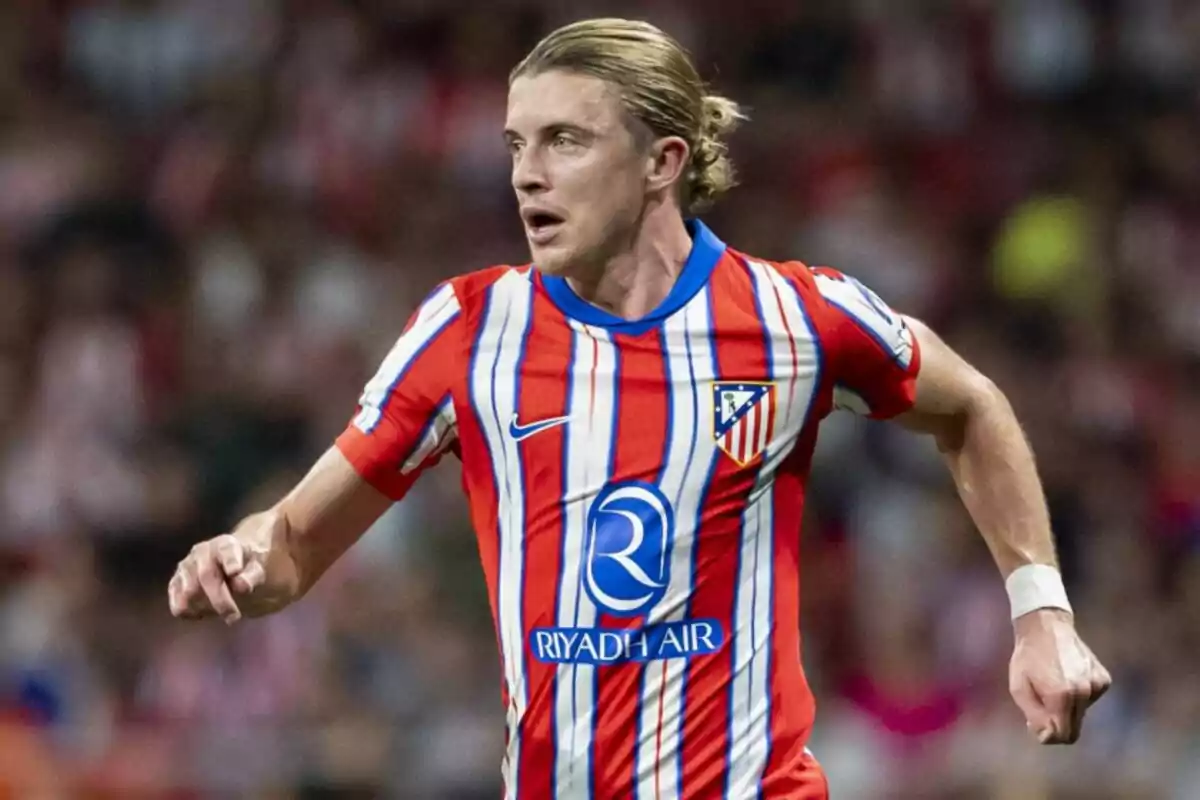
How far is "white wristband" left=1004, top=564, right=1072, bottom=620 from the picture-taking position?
3930 mm

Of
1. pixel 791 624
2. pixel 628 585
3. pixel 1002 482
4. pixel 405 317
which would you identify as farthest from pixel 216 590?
pixel 405 317

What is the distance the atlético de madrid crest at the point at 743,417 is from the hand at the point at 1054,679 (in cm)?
62

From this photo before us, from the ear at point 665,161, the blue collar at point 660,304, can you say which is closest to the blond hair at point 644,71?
the ear at point 665,161

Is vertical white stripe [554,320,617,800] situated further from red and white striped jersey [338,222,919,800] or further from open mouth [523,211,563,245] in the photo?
open mouth [523,211,563,245]

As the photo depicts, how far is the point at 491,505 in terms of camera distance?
3.90 meters

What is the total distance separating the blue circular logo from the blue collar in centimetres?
32

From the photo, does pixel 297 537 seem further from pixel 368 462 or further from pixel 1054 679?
pixel 1054 679

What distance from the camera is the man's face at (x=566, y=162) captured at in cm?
380

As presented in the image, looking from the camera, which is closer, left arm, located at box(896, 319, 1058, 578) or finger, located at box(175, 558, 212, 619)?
finger, located at box(175, 558, 212, 619)

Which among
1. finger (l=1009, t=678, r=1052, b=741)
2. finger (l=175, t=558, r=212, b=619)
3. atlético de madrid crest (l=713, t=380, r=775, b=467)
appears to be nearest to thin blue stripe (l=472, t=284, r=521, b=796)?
atlético de madrid crest (l=713, t=380, r=775, b=467)

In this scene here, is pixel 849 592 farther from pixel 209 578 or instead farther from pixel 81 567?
pixel 209 578

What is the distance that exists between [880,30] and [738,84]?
0.84m

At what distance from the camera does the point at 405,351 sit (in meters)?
3.94

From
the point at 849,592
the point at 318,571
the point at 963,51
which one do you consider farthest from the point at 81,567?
the point at 963,51
